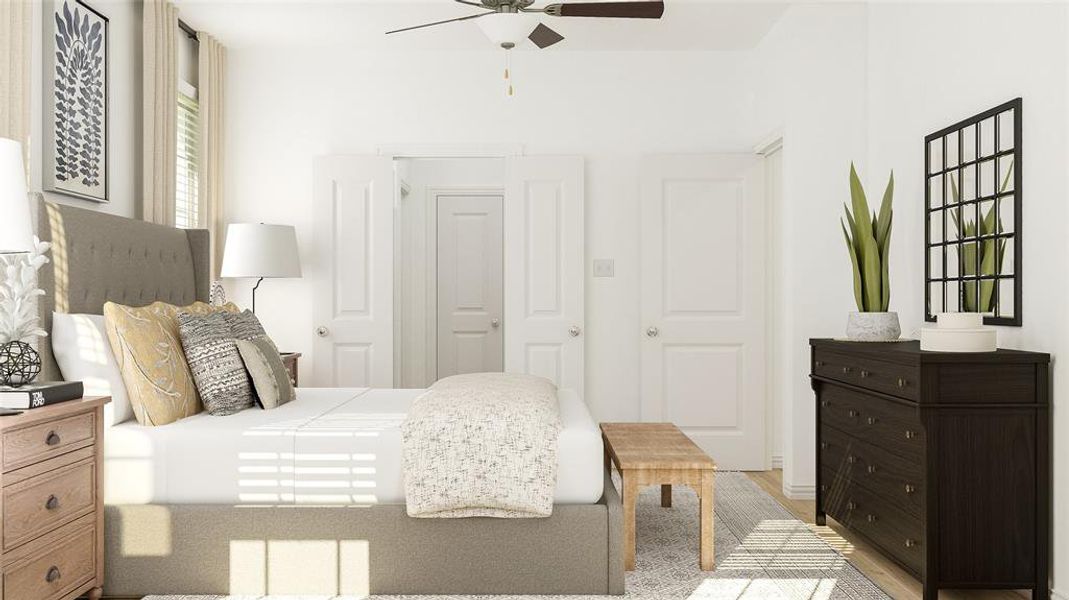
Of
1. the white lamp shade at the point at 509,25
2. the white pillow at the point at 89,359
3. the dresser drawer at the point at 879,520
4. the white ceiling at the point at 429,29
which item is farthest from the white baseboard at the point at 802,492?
the white pillow at the point at 89,359

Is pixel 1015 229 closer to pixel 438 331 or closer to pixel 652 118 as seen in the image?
pixel 652 118

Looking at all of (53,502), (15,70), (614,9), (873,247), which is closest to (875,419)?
(873,247)

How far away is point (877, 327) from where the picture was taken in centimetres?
326

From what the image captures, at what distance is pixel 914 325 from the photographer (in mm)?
3656

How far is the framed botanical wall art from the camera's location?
3168 millimetres

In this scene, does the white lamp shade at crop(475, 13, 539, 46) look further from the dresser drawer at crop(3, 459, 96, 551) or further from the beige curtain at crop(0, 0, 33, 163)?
the dresser drawer at crop(3, 459, 96, 551)

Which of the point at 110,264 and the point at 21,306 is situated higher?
the point at 110,264

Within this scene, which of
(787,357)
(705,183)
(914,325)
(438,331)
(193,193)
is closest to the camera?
(914,325)

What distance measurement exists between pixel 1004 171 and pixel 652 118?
7.91 feet

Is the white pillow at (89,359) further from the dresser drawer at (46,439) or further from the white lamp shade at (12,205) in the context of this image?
the white lamp shade at (12,205)

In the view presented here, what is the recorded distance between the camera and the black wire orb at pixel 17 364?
2330 mm

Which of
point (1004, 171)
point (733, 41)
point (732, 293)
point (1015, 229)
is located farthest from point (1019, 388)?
point (733, 41)

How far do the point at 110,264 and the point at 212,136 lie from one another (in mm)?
1605

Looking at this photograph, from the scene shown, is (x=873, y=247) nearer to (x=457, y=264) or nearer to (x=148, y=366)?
(x=148, y=366)
